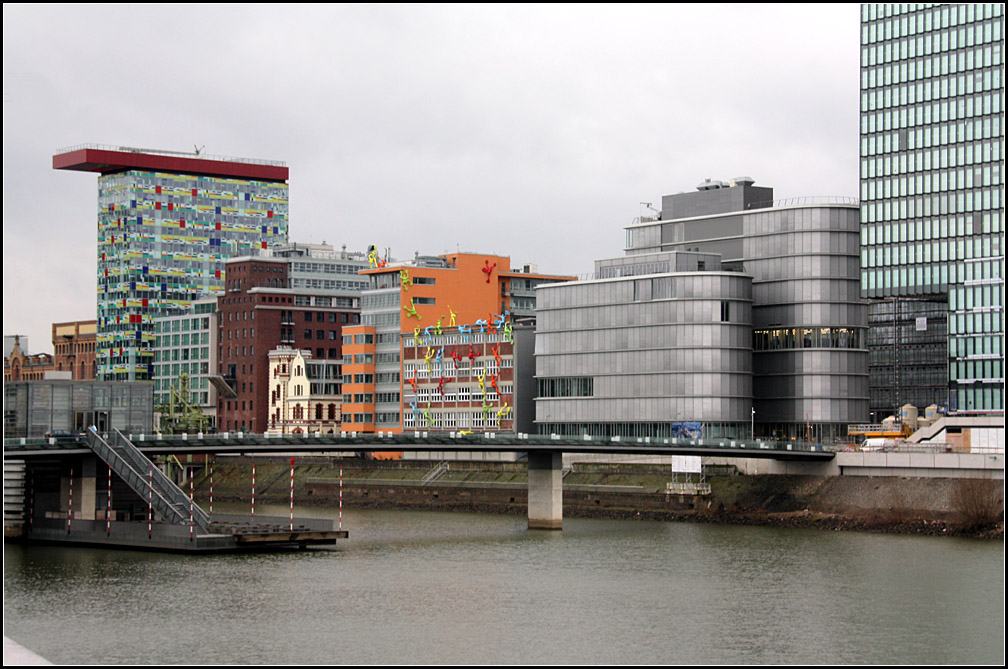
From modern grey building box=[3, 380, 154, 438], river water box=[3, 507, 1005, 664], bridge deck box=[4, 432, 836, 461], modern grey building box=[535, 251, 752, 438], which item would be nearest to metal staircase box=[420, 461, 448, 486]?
modern grey building box=[535, 251, 752, 438]

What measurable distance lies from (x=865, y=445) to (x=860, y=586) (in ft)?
184

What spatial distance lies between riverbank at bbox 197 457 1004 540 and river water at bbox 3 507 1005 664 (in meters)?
9.56

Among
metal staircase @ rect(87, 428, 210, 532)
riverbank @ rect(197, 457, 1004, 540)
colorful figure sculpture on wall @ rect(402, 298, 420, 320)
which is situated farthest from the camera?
colorful figure sculpture on wall @ rect(402, 298, 420, 320)

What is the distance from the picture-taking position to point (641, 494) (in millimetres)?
140500

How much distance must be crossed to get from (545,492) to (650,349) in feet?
121

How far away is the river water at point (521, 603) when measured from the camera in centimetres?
5928

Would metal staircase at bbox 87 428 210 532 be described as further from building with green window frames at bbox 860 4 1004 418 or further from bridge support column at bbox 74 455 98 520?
building with green window frames at bbox 860 4 1004 418

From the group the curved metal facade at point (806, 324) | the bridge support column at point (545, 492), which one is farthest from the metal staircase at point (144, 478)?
the curved metal facade at point (806, 324)

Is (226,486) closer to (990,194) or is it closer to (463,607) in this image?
(990,194)

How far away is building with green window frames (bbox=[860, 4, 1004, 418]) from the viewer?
158000mm

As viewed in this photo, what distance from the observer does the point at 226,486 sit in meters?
185

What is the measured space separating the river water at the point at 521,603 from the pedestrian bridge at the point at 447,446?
8014 mm

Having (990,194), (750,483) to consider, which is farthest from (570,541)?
(990,194)

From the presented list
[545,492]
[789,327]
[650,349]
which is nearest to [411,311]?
[650,349]
